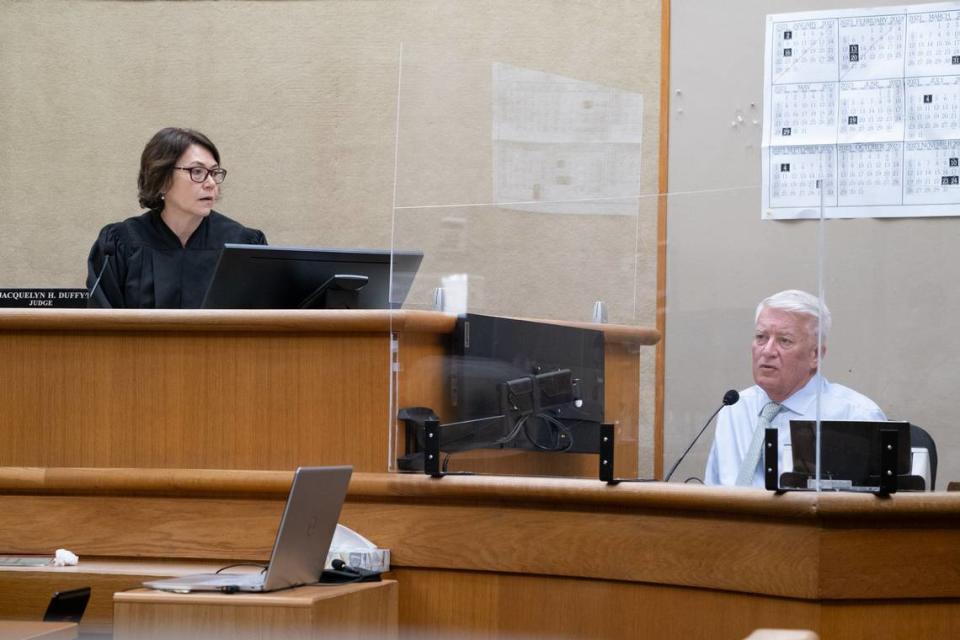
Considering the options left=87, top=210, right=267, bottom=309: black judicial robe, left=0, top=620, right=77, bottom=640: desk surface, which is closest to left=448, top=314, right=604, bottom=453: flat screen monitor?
left=0, top=620, right=77, bottom=640: desk surface

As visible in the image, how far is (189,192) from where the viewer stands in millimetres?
3662

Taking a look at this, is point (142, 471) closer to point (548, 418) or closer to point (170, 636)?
point (170, 636)

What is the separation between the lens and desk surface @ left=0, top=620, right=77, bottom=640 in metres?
2.12

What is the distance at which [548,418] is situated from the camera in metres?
2.82

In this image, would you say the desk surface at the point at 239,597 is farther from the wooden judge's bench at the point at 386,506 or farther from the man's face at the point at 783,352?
the man's face at the point at 783,352

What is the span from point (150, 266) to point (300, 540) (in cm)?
137

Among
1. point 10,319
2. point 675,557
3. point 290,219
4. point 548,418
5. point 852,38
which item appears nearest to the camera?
point 675,557

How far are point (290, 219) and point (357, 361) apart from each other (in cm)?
218

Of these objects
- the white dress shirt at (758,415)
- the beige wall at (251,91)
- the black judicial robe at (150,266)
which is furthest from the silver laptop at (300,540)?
the beige wall at (251,91)

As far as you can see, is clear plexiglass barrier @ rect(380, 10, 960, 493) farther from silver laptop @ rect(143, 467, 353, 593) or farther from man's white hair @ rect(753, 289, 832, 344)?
silver laptop @ rect(143, 467, 353, 593)

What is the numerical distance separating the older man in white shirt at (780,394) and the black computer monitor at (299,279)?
824 mm

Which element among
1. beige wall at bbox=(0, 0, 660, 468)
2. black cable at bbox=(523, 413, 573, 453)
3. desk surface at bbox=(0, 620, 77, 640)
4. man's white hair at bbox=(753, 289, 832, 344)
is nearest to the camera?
desk surface at bbox=(0, 620, 77, 640)

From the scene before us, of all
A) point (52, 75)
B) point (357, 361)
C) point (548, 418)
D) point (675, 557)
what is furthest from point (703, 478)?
point (52, 75)

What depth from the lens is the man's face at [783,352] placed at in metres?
2.51
